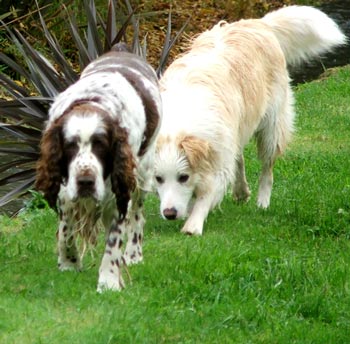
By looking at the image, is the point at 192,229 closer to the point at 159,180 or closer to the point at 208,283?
the point at 159,180

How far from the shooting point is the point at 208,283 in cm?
701

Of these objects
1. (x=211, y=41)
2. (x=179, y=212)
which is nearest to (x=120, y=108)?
(x=179, y=212)

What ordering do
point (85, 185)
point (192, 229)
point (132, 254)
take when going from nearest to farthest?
1. point (85, 185)
2. point (132, 254)
3. point (192, 229)

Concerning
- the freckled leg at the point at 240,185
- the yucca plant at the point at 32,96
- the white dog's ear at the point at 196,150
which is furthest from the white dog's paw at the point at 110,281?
the freckled leg at the point at 240,185

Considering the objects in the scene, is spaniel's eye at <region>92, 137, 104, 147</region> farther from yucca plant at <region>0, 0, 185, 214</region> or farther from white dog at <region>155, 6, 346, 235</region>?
yucca plant at <region>0, 0, 185, 214</region>

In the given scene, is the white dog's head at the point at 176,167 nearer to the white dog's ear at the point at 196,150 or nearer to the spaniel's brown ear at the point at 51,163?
the white dog's ear at the point at 196,150

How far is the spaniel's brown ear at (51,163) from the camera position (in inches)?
260

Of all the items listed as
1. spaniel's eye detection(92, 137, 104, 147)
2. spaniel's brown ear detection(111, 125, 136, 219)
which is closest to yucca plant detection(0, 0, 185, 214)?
spaniel's brown ear detection(111, 125, 136, 219)

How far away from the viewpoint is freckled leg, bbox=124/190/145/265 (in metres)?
7.81

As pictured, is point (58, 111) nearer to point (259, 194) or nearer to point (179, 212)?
point (179, 212)

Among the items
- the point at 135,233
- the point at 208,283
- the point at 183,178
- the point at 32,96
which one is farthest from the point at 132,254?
the point at 32,96

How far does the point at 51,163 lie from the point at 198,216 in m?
2.82

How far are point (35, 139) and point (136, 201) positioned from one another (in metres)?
2.98

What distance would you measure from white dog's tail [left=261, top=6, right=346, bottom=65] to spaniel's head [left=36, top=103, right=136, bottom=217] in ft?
15.5
